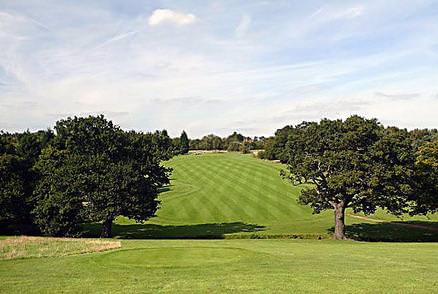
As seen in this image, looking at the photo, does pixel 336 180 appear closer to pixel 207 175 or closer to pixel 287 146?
pixel 287 146

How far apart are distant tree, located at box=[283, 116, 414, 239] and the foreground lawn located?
1450cm

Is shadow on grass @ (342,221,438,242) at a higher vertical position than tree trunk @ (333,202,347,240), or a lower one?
lower

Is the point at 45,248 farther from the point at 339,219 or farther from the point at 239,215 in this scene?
the point at 239,215

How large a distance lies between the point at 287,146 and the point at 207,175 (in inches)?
2424

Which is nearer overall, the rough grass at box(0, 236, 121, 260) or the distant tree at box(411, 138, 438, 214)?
the rough grass at box(0, 236, 121, 260)

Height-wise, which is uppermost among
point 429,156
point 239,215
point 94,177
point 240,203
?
point 429,156

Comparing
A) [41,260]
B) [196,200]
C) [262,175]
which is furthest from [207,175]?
[41,260]

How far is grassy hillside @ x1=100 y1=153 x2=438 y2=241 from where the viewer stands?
51.4 meters

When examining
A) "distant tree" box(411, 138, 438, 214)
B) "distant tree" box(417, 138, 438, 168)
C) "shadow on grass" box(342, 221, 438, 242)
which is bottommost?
"shadow on grass" box(342, 221, 438, 242)

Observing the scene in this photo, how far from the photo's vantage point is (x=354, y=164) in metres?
41.7

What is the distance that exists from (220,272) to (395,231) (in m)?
38.0

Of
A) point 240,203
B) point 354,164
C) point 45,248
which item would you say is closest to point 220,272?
point 45,248

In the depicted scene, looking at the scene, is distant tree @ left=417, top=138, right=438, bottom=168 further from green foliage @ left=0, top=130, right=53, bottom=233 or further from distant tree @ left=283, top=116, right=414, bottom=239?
green foliage @ left=0, top=130, right=53, bottom=233

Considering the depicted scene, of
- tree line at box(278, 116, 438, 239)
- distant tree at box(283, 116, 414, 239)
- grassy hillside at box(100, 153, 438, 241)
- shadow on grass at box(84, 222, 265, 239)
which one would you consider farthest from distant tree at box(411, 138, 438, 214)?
shadow on grass at box(84, 222, 265, 239)
